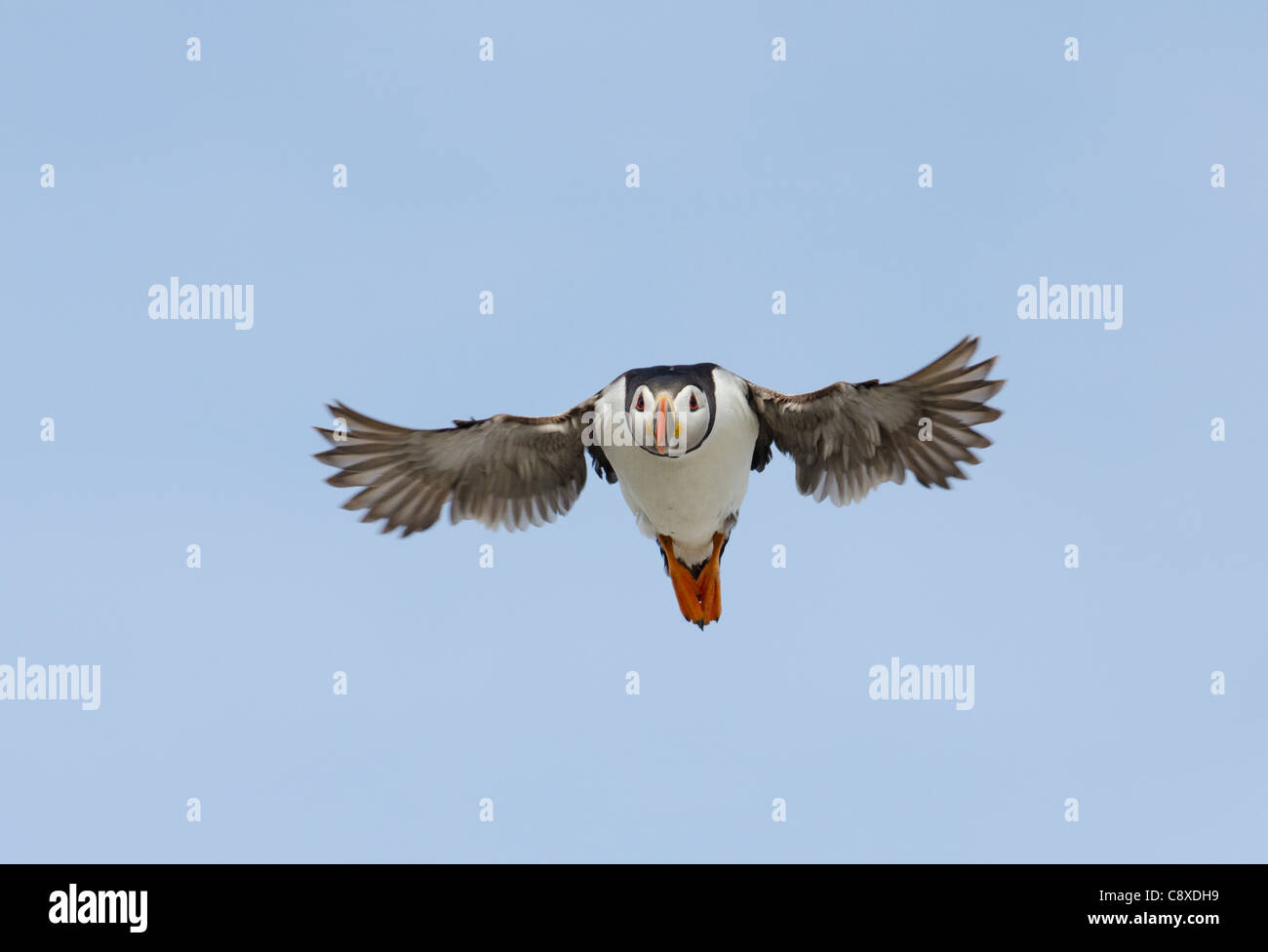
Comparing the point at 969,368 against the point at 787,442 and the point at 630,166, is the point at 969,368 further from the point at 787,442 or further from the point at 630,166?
the point at 630,166

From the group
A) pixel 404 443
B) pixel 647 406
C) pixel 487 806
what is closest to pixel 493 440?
pixel 404 443

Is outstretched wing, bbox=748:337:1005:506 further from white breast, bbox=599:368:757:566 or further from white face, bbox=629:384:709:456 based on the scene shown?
white face, bbox=629:384:709:456

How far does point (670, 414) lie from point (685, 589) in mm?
2684

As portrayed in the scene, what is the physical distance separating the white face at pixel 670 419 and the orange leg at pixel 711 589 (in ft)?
6.97

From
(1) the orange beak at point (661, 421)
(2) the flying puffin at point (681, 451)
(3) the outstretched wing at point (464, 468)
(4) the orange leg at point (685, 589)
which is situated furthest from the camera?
(4) the orange leg at point (685, 589)

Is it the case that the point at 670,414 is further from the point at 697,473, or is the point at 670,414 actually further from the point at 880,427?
the point at 880,427

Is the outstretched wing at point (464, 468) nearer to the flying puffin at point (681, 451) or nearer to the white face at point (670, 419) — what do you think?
the flying puffin at point (681, 451)

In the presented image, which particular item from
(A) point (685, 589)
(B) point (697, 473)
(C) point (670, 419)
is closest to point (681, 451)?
(C) point (670, 419)

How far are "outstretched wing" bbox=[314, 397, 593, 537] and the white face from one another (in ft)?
4.33

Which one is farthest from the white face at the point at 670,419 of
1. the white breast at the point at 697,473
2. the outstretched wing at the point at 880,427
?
the outstretched wing at the point at 880,427

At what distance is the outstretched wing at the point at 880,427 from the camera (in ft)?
49.3

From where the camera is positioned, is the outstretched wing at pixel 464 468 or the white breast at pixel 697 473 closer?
the white breast at pixel 697 473

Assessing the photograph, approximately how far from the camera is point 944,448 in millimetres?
15828
